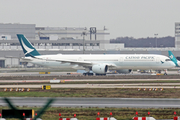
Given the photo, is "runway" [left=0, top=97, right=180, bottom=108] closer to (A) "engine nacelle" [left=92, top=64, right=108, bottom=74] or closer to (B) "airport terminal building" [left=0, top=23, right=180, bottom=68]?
(A) "engine nacelle" [left=92, top=64, right=108, bottom=74]

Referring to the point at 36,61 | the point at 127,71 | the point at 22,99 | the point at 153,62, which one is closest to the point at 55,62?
the point at 36,61

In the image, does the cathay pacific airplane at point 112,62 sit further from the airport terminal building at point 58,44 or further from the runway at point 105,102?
the runway at point 105,102

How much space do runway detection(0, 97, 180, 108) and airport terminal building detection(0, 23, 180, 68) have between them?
4255cm

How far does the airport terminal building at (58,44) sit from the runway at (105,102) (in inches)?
1675

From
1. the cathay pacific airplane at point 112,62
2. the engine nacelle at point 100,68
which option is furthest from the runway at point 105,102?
the cathay pacific airplane at point 112,62

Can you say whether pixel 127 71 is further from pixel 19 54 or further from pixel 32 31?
pixel 32 31

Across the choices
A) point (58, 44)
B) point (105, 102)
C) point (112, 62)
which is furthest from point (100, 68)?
point (58, 44)

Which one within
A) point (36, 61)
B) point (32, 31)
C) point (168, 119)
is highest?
point (32, 31)

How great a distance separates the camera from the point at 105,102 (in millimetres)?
29359

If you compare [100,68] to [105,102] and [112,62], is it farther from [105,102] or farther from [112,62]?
[105,102]

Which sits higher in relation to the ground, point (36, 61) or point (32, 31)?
point (32, 31)

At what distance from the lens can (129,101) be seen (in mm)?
29625

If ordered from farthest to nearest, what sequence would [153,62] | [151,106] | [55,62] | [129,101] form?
[55,62] < [153,62] < [129,101] < [151,106]

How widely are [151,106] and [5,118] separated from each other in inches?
467
